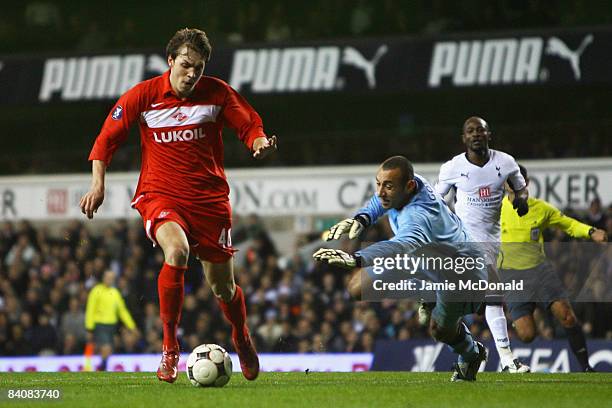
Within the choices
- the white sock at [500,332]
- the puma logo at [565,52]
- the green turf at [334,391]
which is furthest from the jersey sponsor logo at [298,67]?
the green turf at [334,391]

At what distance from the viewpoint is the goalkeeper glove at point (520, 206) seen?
31.9 feet

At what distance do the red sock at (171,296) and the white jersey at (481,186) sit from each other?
3372 mm

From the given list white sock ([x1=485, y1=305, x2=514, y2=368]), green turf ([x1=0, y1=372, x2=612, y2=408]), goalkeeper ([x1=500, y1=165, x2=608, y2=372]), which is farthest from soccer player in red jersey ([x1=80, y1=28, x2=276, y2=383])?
goalkeeper ([x1=500, y1=165, x2=608, y2=372])

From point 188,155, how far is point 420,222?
1.69m

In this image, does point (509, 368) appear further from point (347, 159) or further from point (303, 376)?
point (347, 159)

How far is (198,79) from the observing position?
25.4 feet

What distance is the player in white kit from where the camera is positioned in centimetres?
991

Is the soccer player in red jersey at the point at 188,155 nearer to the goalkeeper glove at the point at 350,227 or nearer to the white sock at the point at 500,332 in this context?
the goalkeeper glove at the point at 350,227

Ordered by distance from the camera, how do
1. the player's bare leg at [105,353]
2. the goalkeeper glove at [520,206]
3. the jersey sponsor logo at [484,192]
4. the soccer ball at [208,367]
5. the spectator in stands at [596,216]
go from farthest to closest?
1. the player's bare leg at [105,353]
2. the spectator in stands at [596,216]
3. the jersey sponsor logo at [484,192]
4. the goalkeeper glove at [520,206]
5. the soccer ball at [208,367]

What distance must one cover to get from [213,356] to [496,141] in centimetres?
1052

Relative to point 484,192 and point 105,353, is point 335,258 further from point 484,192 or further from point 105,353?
point 105,353

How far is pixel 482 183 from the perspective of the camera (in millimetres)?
10086

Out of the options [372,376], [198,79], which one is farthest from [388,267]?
[198,79]

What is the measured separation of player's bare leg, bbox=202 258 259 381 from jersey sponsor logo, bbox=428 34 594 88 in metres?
9.88
